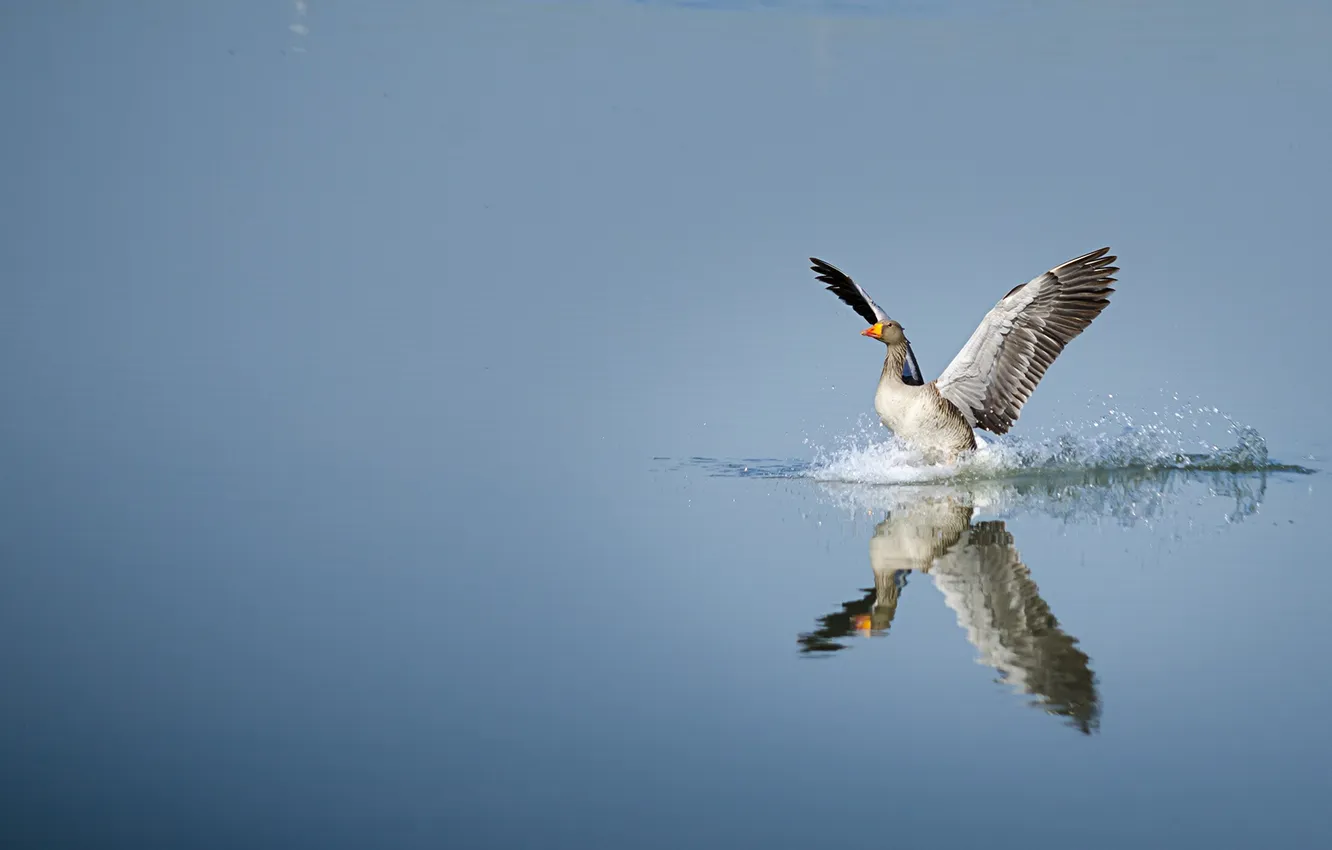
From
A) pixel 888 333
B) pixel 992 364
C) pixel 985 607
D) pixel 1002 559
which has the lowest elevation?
pixel 985 607

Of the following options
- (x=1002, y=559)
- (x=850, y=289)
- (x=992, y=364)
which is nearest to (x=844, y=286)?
(x=850, y=289)

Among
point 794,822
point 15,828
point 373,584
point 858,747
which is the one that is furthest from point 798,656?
point 15,828

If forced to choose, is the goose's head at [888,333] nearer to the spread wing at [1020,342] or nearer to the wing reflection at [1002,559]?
the spread wing at [1020,342]

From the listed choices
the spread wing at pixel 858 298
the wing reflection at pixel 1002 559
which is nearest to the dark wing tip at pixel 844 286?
the spread wing at pixel 858 298

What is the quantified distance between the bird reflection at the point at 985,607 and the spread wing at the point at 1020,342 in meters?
2.68

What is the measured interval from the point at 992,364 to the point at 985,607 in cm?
527

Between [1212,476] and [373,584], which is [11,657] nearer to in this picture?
[373,584]

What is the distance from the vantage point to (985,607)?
6887 mm

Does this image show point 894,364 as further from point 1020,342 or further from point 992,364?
point 1020,342

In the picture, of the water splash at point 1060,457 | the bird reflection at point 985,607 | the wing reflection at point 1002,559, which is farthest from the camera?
the water splash at point 1060,457

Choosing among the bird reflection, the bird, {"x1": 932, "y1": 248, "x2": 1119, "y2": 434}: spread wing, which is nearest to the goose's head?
the bird

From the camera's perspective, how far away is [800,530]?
8969 millimetres

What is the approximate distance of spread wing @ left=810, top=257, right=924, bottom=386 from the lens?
1203 cm

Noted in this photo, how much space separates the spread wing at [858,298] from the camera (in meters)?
12.0
